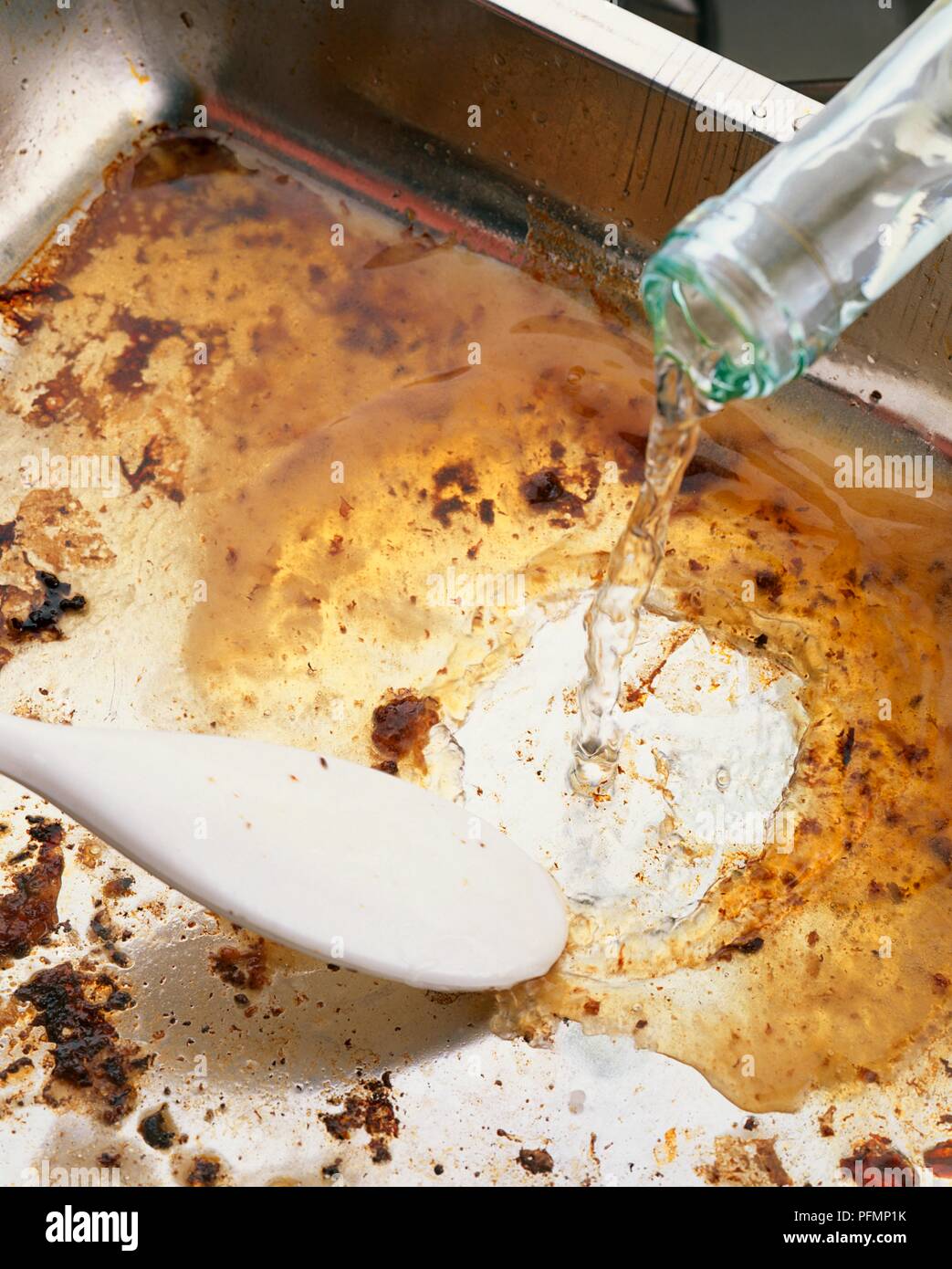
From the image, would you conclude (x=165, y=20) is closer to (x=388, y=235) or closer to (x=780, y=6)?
(x=388, y=235)

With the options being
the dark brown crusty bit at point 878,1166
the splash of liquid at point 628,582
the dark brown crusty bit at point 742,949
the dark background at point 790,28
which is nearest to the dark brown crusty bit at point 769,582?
the splash of liquid at point 628,582

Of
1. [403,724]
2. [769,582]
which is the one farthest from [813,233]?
[403,724]

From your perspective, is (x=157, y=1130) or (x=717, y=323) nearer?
(x=717, y=323)

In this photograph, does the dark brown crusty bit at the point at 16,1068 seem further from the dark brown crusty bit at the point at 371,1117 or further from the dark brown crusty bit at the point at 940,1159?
the dark brown crusty bit at the point at 940,1159

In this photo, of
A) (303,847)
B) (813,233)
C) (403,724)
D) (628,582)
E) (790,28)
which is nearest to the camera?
(813,233)

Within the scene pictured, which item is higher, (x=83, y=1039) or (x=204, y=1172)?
(x=83, y=1039)

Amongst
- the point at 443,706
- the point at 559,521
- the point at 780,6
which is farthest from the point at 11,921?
the point at 780,6

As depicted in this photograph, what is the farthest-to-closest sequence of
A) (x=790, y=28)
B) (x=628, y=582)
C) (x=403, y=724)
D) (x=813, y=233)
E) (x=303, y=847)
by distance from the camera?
(x=790, y=28), (x=403, y=724), (x=628, y=582), (x=303, y=847), (x=813, y=233)

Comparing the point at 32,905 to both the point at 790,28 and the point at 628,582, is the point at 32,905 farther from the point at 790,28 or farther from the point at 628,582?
the point at 790,28
